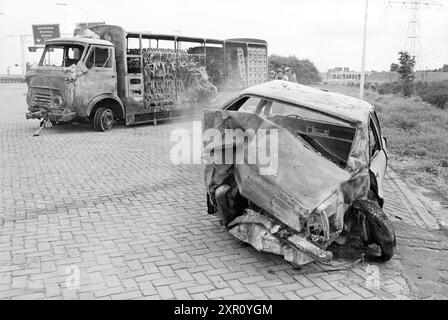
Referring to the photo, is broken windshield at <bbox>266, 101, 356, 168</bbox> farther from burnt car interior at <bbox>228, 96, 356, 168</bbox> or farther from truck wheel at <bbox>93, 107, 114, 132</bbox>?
truck wheel at <bbox>93, 107, 114, 132</bbox>

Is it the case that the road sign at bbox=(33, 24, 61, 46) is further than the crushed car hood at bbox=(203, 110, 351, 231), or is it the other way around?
the road sign at bbox=(33, 24, 61, 46)

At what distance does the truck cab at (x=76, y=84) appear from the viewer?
1204 centimetres

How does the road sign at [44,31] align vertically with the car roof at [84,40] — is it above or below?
above

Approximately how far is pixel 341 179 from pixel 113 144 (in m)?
7.73

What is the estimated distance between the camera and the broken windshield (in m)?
5.57

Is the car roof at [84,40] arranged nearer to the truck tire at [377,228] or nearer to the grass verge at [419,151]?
the grass verge at [419,151]

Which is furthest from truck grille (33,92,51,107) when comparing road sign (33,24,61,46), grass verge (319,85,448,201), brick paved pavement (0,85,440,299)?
road sign (33,24,61,46)

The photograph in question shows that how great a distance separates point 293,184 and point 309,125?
185 cm

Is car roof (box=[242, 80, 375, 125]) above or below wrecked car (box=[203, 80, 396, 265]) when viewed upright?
above

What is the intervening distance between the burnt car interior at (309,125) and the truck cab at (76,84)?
7.73 metres

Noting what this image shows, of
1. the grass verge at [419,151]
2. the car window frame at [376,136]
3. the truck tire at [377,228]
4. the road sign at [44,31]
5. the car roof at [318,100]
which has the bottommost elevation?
the grass verge at [419,151]

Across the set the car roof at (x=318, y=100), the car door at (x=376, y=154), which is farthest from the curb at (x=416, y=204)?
the car roof at (x=318, y=100)

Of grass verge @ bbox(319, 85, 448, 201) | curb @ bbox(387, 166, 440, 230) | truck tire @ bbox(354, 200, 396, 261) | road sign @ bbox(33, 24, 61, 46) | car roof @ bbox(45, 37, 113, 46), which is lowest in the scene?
curb @ bbox(387, 166, 440, 230)

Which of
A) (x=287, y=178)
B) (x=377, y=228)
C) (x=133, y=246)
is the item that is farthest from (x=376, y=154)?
(x=133, y=246)
